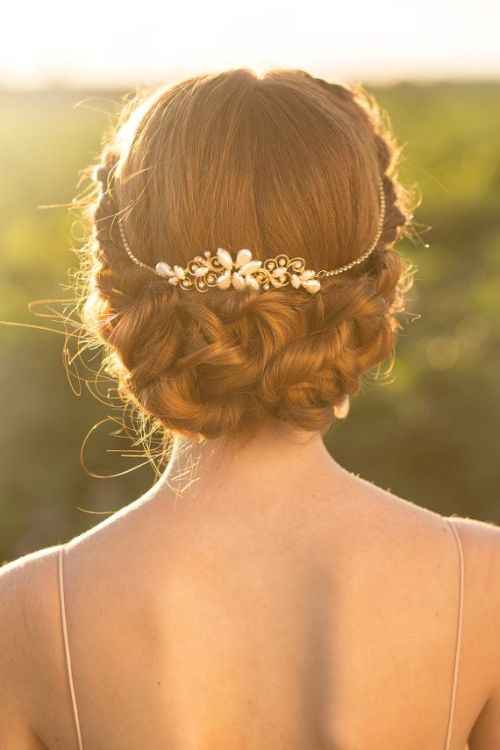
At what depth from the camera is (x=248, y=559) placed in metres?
2.00

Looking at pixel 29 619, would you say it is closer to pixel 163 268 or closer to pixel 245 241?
pixel 163 268

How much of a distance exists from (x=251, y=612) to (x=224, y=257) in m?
0.68

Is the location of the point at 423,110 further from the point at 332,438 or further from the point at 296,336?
the point at 296,336

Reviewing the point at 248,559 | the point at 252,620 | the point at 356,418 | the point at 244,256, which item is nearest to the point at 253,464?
the point at 248,559

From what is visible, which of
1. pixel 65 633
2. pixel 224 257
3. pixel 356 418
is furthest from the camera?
pixel 356 418

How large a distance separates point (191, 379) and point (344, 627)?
558mm

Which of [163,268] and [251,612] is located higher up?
[163,268]

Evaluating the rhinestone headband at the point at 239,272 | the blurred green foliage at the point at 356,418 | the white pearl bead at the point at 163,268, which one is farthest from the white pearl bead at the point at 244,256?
the blurred green foliage at the point at 356,418

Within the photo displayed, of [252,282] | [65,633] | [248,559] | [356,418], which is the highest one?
[252,282]

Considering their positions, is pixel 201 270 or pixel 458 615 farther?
pixel 458 615

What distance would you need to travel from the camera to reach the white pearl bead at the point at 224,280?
1926mm

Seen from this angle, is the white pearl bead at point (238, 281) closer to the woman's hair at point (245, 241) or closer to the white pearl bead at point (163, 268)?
the woman's hair at point (245, 241)

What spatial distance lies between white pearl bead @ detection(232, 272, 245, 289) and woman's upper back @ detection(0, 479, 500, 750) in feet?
1.35

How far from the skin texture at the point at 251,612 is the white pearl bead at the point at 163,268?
38 cm
